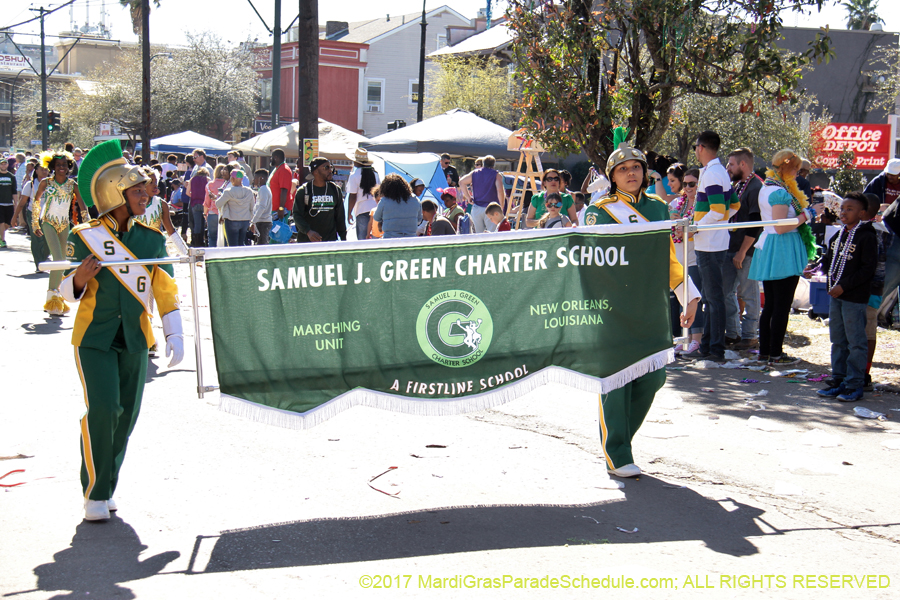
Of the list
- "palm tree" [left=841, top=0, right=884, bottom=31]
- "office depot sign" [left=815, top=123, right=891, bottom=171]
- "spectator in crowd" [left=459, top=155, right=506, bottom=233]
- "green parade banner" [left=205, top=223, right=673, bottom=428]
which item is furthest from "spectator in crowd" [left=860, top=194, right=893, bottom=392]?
"palm tree" [left=841, top=0, right=884, bottom=31]

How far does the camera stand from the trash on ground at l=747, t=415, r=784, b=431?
6.62 metres

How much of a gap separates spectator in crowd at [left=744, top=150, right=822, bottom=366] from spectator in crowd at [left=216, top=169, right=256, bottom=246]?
9.06m

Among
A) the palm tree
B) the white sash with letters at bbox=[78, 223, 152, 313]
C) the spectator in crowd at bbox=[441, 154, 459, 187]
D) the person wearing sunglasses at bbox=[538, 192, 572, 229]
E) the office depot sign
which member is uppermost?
the palm tree

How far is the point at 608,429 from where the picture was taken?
17.4 ft

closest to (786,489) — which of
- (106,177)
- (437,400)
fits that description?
(437,400)

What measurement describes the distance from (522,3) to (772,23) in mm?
3182

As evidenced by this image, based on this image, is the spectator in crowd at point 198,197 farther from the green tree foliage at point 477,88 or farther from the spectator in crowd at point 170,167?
the green tree foliage at point 477,88

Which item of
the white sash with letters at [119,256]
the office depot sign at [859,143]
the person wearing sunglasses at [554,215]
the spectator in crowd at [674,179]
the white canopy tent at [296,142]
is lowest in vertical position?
the white sash with letters at [119,256]

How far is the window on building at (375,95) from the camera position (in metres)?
54.8

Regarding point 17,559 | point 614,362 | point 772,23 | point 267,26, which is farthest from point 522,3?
point 267,26

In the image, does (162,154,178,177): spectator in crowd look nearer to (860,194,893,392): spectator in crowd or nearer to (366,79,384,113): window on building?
(860,194,893,392): spectator in crowd

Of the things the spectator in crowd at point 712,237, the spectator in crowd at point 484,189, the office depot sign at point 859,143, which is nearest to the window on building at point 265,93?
the office depot sign at point 859,143

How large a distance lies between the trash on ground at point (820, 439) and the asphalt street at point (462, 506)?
0.9 inches

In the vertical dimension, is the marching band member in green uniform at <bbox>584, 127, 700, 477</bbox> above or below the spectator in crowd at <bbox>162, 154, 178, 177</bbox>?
below
